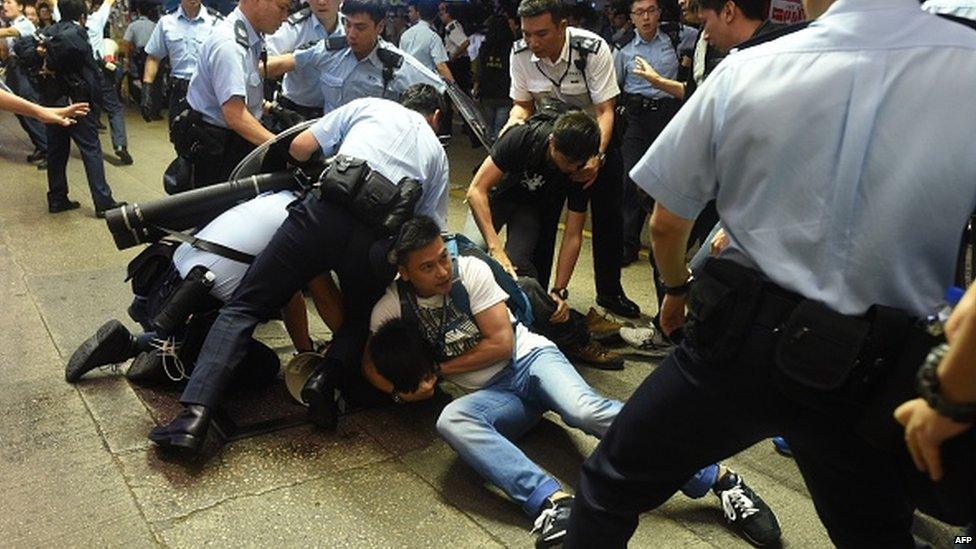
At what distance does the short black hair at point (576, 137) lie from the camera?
3465 millimetres

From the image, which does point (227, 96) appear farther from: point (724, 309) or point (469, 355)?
point (724, 309)

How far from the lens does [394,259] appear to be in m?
2.87

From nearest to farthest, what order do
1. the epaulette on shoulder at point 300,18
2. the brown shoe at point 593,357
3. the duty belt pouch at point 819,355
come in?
the duty belt pouch at point 819,355 < the brown shoe at point 593,357 < the epaulette on shoulder at point 300,18

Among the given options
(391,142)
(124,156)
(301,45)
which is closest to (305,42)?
(301,45)

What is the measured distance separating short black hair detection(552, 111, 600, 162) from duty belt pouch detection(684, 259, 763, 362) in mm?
1937

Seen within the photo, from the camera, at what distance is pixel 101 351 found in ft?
10.7

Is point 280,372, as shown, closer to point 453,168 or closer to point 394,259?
point 394,259

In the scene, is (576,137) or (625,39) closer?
(576,137)

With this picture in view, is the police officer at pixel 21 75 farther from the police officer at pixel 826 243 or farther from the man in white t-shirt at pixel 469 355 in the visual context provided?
the police officer at pixel 826 243

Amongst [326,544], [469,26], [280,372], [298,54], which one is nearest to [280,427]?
[280,372]

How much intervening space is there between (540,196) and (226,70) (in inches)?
65.2

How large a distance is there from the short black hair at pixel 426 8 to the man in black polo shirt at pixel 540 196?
6.65 m

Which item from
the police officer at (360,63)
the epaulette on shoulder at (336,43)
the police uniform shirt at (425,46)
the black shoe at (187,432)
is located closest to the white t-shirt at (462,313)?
the black shoe at (187,432)

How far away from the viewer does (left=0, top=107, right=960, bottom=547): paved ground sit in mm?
2445
